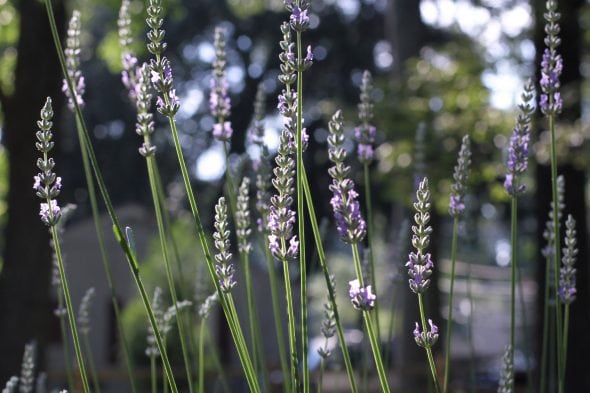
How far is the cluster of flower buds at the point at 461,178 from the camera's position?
6.46 feet

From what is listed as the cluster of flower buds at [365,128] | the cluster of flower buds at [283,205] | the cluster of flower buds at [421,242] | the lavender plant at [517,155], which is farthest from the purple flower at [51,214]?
the cluster of flower buds at [365,128]

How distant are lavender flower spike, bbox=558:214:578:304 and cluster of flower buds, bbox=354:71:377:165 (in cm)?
65

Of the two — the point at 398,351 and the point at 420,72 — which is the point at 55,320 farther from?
the point at 420,72

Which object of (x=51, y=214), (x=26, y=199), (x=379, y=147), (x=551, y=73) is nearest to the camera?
(x=51, y=214)

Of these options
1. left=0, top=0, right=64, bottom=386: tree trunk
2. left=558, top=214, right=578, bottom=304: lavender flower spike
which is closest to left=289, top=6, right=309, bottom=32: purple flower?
left=558, top=214, right=578, bottom=304: lavender flower spike

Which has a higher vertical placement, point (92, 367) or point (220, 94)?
point (220, 94)

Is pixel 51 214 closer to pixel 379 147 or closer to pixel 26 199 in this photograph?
pixel 26 199

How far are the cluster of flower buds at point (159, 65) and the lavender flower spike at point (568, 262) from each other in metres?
0.86

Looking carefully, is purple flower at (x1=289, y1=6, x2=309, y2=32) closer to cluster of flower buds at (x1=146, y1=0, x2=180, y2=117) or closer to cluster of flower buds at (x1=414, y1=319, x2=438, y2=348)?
cluster of flower buds at (x1=146, y1=0, x2=180, y2=117)

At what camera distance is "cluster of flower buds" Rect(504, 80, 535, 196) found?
6.29 feet

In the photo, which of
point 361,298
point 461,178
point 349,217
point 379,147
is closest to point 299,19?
point 349,217

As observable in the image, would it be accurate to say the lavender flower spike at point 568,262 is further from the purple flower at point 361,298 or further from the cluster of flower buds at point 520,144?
the purple flower at point 361,298

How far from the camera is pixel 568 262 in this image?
192 centimetres

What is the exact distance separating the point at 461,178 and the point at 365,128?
21.8 inches
